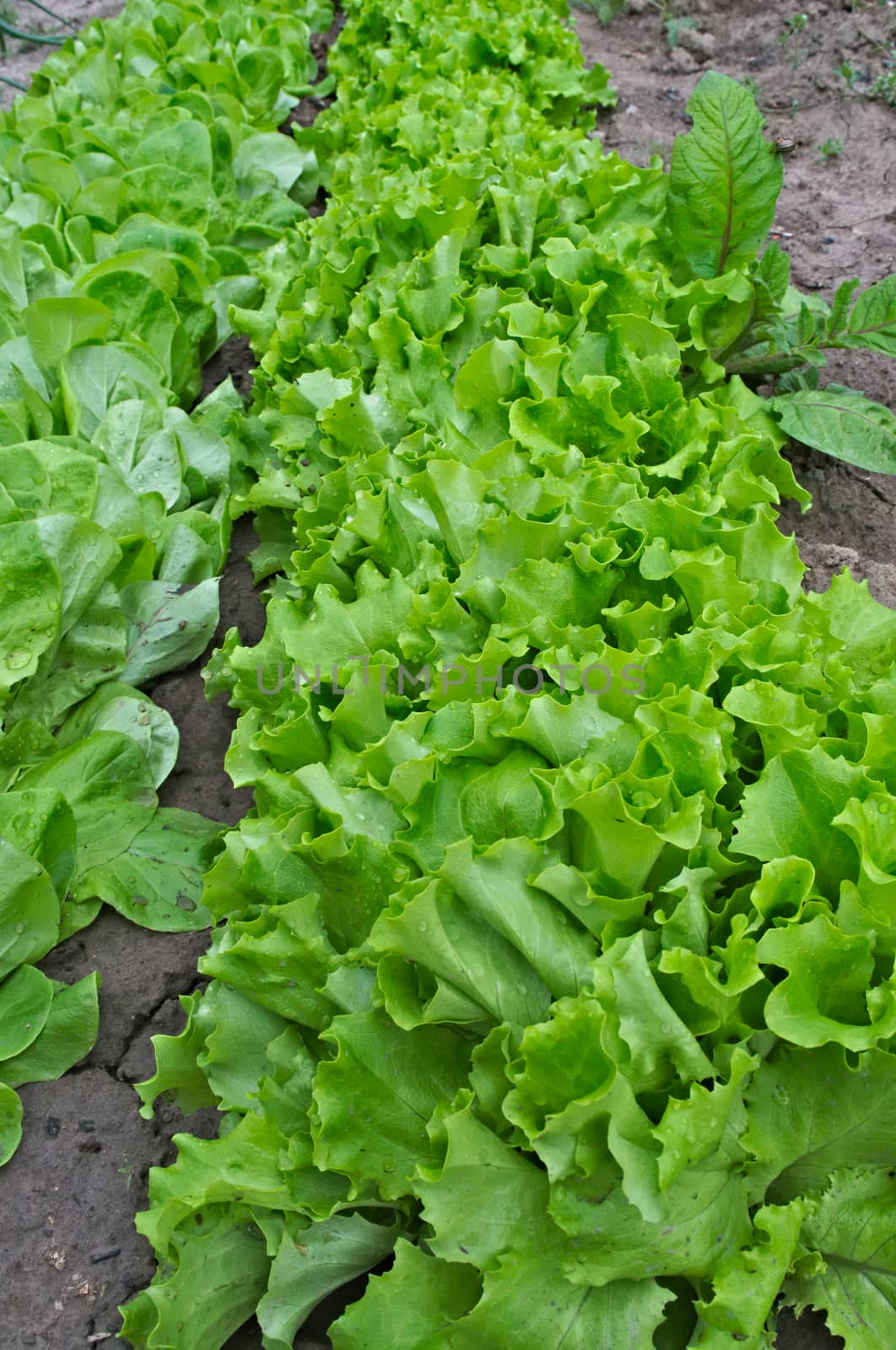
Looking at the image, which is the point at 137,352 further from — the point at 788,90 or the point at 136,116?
the point at 788,90

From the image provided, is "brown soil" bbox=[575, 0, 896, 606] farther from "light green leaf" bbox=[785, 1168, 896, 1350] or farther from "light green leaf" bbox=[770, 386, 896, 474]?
"light green leaf" bbox=[785, 1168, 896, 1350]

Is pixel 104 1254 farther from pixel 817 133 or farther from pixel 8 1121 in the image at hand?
pixel 817 133

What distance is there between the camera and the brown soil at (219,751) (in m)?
2.27

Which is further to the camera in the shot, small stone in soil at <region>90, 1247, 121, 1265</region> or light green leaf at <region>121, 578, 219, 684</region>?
light green leaf at <region>121, 578, 219, 684</region>

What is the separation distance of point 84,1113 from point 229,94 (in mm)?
4719

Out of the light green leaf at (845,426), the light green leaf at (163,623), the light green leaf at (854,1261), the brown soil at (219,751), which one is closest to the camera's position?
the light green leaf at (854,1261)

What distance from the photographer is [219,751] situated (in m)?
3.28

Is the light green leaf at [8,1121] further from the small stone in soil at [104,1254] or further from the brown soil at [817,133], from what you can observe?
the brown soil at [817,133]

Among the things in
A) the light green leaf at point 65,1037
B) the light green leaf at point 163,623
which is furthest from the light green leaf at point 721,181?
the light green leaf at point 65,1037

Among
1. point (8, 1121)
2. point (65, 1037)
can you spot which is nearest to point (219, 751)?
point (65, 1037)

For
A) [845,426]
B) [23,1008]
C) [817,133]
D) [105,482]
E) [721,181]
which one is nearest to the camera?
[23,1008]

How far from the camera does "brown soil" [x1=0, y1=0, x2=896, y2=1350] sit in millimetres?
2268

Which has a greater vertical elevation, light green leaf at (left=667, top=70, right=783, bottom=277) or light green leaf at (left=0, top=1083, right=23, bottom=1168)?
light green leaf at (left=667, top=70, right=783, bottom=277)

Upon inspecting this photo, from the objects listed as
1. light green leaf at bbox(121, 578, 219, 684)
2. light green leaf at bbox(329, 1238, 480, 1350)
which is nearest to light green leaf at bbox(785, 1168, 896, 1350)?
light green leaf at bbox(329, 1238, 480, 1350)
